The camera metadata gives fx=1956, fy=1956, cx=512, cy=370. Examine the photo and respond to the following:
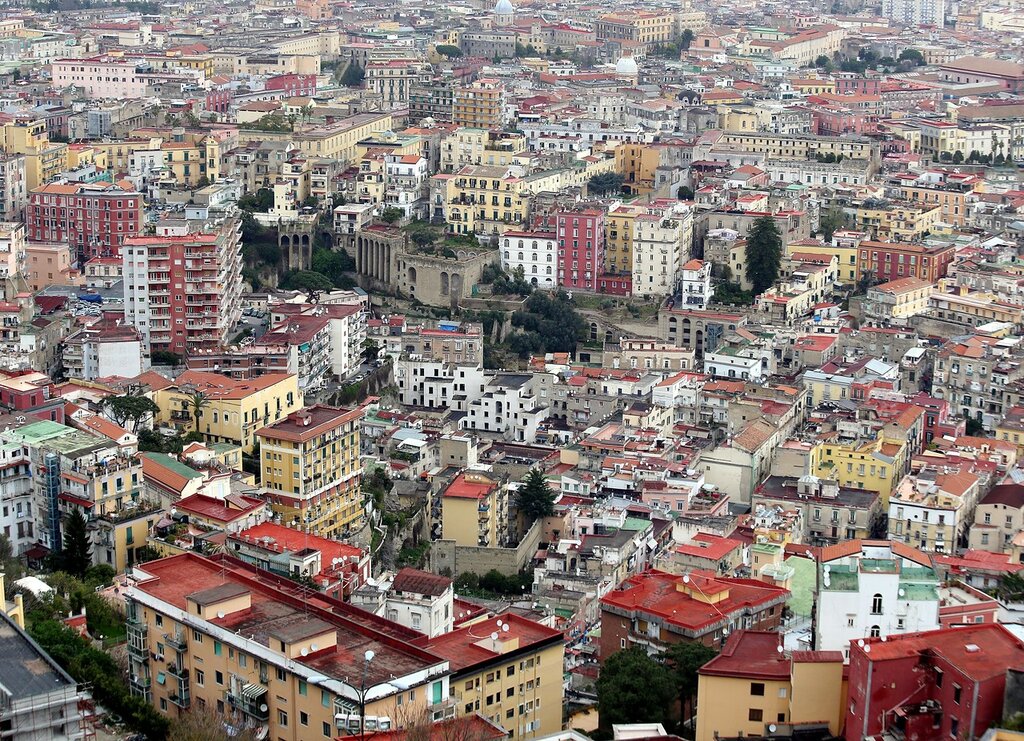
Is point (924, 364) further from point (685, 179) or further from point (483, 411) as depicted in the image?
point (685, 179)

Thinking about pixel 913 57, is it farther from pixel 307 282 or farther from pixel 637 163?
pixel 307 282

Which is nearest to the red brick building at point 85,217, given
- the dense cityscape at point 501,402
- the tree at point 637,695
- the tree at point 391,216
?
the dense cityscape at point 501,402

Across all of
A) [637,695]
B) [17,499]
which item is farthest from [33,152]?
[637,695]

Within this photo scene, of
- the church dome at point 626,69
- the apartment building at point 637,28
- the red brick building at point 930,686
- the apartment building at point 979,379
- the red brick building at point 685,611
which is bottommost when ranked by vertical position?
the apartment building at point 979,379

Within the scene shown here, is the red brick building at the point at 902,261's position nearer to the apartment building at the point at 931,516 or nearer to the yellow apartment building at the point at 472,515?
the apartment building at the point at 931,516

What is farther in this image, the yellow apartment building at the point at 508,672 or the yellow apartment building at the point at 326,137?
the yellow apartment building at the point at 326,137

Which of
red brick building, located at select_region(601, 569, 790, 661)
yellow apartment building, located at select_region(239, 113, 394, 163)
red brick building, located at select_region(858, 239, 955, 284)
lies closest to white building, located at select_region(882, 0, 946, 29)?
yellow apartment building, located at select_region(239, 113, 394, 163)
